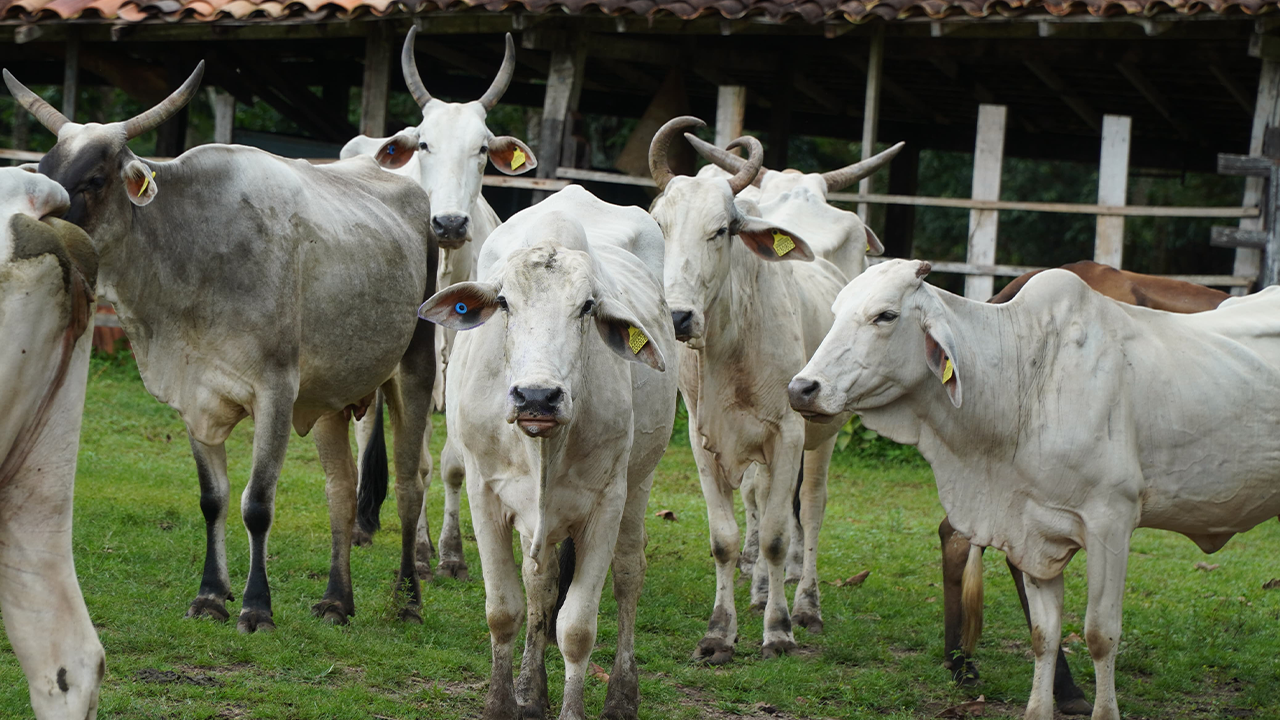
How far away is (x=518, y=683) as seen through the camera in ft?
16.4

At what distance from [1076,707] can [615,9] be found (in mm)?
7475

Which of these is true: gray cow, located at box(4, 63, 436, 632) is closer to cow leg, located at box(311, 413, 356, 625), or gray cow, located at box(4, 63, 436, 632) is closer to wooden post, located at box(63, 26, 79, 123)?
cow leg, located at box(311, 413, 356, 625)

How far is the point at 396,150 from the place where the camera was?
8328mm

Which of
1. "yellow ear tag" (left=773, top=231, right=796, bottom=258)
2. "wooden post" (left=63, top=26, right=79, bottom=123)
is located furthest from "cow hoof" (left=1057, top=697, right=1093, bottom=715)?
"wooden post" (left=63, top=26, right=79, bottom=123)

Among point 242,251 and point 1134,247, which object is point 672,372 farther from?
point 1134,247

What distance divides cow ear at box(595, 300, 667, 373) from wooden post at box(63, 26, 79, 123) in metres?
10.7

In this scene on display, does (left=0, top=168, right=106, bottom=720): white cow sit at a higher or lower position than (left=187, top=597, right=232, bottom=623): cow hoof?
higher

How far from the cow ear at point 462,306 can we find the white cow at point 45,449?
124 centimetres

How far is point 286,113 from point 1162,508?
1276cm

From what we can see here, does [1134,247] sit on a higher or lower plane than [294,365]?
higher

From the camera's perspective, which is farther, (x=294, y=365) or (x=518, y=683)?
(x=294, y=365)

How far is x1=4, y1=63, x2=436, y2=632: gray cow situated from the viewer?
5566mm

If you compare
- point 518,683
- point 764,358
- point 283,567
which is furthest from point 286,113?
point 518,683

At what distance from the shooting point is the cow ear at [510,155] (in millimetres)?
8375
